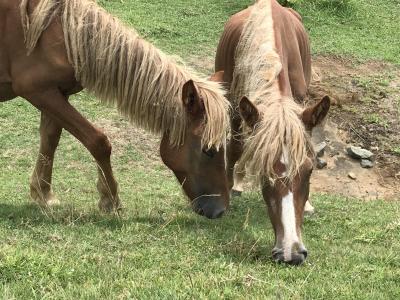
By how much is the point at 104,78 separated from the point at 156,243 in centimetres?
183

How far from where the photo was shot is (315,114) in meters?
4.45

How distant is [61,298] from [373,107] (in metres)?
9.40

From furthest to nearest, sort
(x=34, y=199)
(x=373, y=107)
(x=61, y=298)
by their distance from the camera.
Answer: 1. (x=373, y=107)
2. (x=34, y=199)
3. (x=61, y=298)

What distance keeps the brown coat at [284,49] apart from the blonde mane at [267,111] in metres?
0.14

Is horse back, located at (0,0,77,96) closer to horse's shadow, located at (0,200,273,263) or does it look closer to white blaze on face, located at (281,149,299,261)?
horse's shadow, located at (0,200,273,263)

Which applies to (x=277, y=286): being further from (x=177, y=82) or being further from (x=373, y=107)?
(x=373, y=107)

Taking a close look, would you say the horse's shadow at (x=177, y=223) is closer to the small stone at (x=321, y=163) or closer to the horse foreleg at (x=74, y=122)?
the horse foreleg at (x=74, y=122)

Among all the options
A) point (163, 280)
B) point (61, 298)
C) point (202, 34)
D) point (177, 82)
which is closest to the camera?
point (61, 298)

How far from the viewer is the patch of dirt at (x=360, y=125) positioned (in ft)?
31.5

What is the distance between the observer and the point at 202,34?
14117 millimetres

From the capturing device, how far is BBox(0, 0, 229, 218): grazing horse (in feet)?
16.6

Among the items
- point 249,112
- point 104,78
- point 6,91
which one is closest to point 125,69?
point 104,78

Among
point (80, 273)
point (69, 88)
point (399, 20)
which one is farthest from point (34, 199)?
point (399, 20)

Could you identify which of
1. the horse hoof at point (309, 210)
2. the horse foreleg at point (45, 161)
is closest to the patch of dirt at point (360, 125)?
the horse hoof at point (309, 210)
